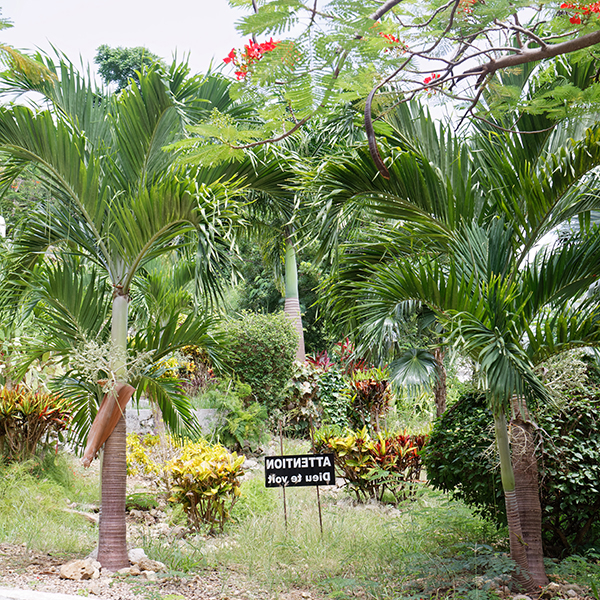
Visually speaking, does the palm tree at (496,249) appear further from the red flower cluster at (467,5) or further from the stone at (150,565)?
the stone at (150,565)

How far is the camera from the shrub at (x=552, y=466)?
3.98m

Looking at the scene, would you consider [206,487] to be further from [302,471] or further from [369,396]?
[369,396]

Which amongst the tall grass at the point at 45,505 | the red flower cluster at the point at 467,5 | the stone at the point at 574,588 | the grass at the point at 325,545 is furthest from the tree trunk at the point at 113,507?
the red flower cluster at the point at 467,5

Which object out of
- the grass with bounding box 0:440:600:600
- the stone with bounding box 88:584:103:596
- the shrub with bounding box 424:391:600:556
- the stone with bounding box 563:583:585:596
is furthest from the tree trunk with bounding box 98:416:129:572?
the stone with bounding box 563:583:585:596

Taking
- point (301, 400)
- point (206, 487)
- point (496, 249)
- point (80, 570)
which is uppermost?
point (496, 249)

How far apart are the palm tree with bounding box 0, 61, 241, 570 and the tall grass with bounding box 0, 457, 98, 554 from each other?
39.1 inches

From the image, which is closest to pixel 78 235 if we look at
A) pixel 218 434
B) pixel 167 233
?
pixel 167 233

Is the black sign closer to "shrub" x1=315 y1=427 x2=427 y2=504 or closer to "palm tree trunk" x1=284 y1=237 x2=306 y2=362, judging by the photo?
"shrub" x1=315 y1=427 x2=427 y2=504

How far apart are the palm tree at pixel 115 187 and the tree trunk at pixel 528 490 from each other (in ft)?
8.09

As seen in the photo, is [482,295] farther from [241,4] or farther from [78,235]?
[78,235]

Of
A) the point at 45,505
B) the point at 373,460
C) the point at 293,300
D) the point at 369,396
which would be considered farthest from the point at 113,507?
the point at 293,300

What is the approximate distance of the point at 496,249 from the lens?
151 inches

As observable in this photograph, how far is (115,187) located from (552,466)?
161 inches

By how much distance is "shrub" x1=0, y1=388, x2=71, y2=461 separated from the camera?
6.68 meters
